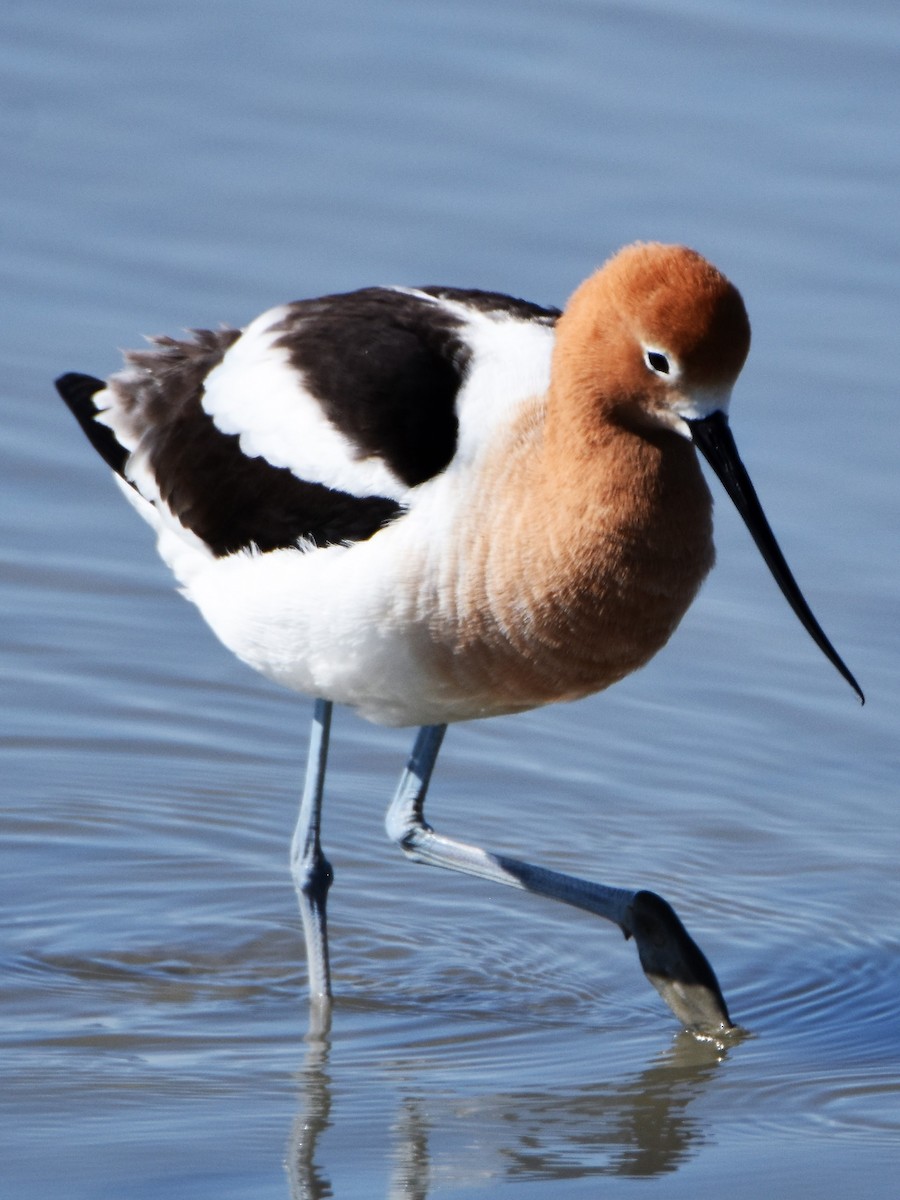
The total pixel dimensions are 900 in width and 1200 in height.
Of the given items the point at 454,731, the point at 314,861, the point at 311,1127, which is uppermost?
the point at 454,731

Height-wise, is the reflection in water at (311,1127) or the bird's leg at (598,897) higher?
the bird's leg at (598,897)

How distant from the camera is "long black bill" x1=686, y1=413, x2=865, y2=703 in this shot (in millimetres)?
4824

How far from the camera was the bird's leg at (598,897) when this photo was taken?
17.0 feet

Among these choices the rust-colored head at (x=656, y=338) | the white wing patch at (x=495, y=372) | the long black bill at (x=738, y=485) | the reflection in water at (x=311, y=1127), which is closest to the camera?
the reflection in water at (x=311, y=1127)

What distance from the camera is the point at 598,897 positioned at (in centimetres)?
540

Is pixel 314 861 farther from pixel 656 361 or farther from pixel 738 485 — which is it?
pixel 656 361

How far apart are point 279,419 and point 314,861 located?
40.5 inches

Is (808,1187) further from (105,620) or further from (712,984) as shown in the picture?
(105,620)

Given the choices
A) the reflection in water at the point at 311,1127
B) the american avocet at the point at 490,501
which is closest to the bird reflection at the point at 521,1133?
the reflection in water at the point at 311,1127

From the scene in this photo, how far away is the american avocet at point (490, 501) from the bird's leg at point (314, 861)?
2cm

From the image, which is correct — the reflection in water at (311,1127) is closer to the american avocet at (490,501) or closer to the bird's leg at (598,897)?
the american avocet at (490,501)

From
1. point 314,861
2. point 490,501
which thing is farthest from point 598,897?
point 490,501

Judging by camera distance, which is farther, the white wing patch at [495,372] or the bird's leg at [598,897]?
the bird's leg at [598,897]

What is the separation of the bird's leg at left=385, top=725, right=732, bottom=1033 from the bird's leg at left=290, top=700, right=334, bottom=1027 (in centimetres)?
20
